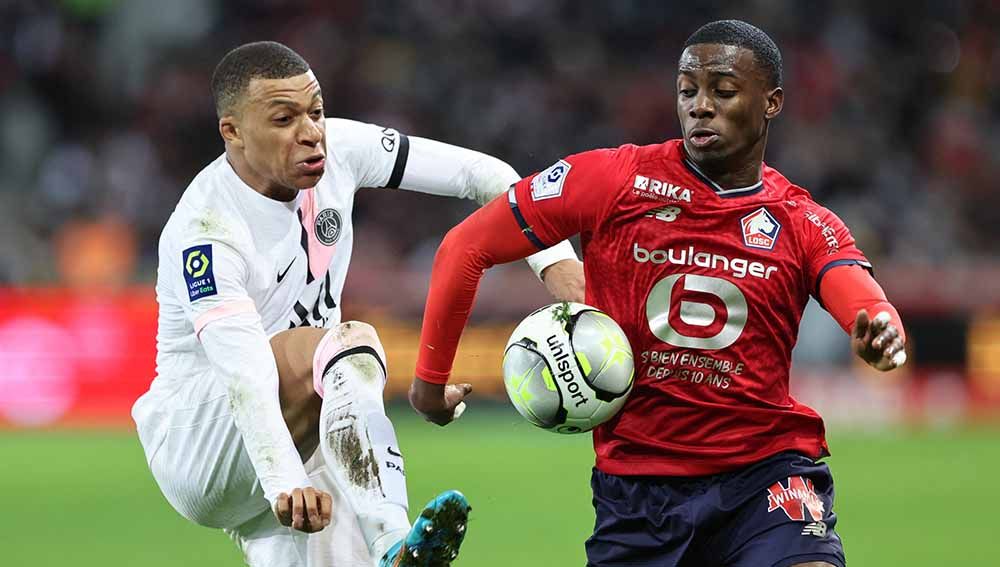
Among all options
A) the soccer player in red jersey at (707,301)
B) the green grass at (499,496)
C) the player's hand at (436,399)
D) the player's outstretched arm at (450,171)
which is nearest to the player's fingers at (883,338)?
the soccer player in red jersey at (707,301)

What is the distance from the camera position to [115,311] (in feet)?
44.4

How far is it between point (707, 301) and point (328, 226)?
1.48 meters

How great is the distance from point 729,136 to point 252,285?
1683mm

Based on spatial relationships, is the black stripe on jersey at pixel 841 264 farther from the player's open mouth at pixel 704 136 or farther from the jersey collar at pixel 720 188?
the player's open mouth at pixel 704 136

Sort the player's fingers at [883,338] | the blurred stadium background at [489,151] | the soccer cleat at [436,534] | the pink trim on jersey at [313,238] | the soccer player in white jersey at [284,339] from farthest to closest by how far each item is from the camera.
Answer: the blurred stadium background at [489,151] < the pink trim on jersey at [313,238] < the soccer player in white jersey at [284,339] < the soccer cleat at [436,534] < the player's fingers at [883,338]

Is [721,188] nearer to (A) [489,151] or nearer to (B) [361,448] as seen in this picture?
(B) [361,448]

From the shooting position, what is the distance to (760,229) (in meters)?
4.50

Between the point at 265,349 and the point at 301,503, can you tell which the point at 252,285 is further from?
the point at 301,503

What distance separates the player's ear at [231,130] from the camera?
4973 mm

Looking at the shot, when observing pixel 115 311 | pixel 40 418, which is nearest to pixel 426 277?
pixel 115 311

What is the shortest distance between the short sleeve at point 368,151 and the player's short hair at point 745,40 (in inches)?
51.0

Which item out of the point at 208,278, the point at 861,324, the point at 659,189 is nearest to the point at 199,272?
the point at 208,278

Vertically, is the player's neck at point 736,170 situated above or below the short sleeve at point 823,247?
above

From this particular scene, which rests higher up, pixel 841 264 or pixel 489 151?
pixel 489 151
